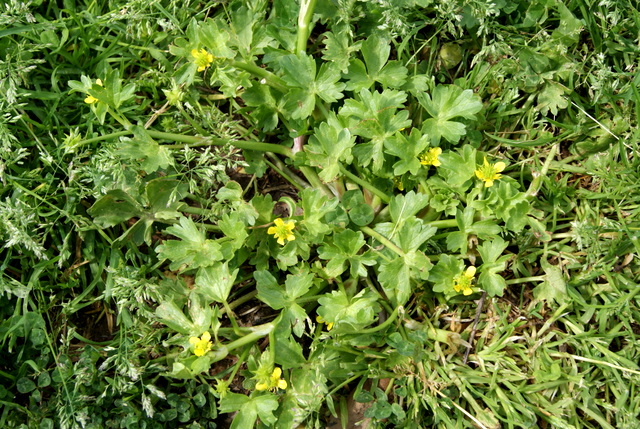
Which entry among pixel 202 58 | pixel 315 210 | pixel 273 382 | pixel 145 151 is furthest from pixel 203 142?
pixel 273 382

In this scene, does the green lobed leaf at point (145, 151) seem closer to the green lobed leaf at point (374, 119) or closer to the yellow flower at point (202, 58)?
the yellow flower at point (202, 58)

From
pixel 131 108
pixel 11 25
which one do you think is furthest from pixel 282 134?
pixel 11 25

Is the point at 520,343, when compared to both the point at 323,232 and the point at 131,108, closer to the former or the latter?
the point at 323,232

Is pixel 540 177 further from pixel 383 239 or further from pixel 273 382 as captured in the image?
pixel 273 382

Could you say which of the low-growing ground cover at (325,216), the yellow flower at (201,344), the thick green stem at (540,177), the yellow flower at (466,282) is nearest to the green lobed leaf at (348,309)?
the low-growing ground cover at (325,216)

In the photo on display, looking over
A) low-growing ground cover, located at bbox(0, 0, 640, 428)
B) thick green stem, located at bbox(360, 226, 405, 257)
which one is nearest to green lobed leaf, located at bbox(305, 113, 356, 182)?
low-growing ground cover, located at bbox(0, 0, 640, 428)
